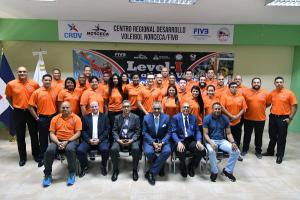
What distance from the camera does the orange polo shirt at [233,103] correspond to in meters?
4.61

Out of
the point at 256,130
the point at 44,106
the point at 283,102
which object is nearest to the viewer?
the point at 44,106

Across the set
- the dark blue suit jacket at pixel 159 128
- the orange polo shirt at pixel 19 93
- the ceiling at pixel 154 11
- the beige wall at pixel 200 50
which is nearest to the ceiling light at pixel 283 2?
the ceiling at pixel 154 11

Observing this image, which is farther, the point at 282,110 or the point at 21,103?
the point at 282,110

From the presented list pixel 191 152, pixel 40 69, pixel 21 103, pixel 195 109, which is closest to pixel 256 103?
pixel 195 109

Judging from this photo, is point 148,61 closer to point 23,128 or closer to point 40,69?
point 40,69

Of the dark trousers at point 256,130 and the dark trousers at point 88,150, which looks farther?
the dark trousers at point 256,130

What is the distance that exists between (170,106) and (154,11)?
6.63ft

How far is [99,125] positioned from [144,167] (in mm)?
1024

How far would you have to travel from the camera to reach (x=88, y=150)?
155 inches

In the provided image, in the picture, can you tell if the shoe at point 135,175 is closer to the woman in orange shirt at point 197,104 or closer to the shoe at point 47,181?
the shoe at point 47,181

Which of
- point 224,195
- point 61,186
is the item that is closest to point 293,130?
point 224,195

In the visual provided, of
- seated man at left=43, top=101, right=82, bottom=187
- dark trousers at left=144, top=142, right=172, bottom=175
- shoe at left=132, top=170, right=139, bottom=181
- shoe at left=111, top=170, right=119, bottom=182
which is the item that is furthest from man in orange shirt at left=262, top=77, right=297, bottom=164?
seated man at left=43, top=101, right=82, bottom=187

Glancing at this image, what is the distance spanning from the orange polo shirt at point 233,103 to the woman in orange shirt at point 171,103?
2.92ft

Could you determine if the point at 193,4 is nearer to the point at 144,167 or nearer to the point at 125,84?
the point at 125,84
